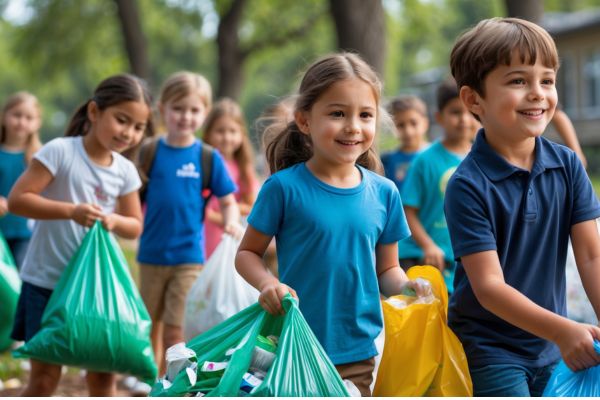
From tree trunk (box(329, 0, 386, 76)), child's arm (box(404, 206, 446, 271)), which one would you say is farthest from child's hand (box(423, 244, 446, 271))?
tree trunk (box(329, 0, 386, 76))

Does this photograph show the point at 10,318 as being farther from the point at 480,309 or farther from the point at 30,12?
the point at 30,12

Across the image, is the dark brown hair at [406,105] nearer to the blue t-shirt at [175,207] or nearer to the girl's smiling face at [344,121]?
the blue t-shirt at [175,207]

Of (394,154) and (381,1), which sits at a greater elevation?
(381,1)

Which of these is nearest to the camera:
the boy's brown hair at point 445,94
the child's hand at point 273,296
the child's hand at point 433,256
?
the child's hand at point 273,296

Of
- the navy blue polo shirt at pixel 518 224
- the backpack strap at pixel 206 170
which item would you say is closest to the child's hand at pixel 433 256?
the backpack strap at pixel 206 170

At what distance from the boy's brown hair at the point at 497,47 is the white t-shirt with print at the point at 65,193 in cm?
212

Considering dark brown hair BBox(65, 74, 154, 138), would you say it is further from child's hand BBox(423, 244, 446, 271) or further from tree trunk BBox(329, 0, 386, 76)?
tree trunk BBox(329, 0, 386, 76)

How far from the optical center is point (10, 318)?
5949 mm

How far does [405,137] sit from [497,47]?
13.3 feet

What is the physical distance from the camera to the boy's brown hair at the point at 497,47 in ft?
8.86

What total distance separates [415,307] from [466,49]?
2.63 ft

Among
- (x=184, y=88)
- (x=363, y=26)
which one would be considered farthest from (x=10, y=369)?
(x=363, y=26)

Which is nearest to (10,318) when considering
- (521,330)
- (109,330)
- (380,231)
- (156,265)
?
(156,265)

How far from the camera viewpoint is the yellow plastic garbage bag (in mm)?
2822
